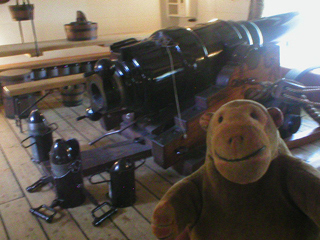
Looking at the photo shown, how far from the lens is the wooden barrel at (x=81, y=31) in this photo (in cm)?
323

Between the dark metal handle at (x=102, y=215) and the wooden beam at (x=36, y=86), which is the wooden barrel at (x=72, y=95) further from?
the dark metal handle at (x=102, y=215)

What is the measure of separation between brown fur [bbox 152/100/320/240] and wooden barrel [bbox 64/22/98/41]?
2567 millimetres

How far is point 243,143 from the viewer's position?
0.83 m

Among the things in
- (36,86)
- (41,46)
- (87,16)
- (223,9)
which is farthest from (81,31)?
(223,9)

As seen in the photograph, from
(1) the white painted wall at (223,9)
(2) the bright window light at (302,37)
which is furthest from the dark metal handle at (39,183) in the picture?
(1) the white painted wall at (223,9)

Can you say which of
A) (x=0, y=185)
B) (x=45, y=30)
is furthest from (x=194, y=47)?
(x=45, y=30)

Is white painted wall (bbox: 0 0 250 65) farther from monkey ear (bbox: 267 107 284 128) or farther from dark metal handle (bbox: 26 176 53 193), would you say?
monkey ear (bbox: 267 107 284 128)

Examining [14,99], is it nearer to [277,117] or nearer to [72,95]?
[72,95]

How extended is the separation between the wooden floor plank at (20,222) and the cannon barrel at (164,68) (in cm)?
63

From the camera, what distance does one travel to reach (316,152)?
2.14 meters

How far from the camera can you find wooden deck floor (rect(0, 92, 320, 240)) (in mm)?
1491

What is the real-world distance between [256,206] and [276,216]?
0.06 meters

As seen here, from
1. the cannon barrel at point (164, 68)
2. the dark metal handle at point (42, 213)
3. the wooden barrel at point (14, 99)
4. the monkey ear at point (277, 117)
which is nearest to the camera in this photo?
the monkey ear at point (277, 117)

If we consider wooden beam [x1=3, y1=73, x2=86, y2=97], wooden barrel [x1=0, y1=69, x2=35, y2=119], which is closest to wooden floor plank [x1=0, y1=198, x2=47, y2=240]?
wooden beam [x1=3, y1=73, x2=86, y2=97]
